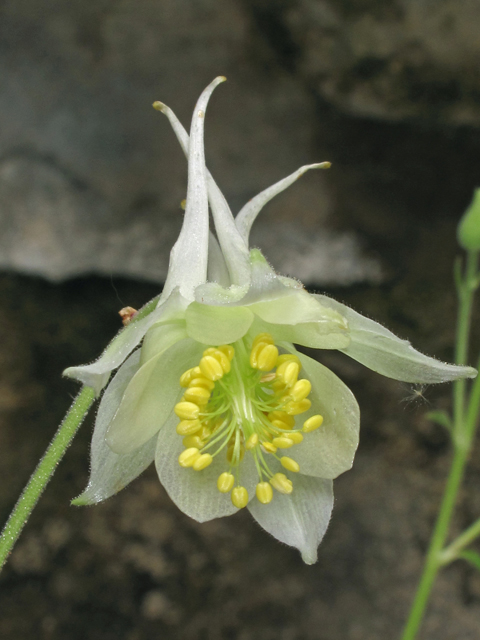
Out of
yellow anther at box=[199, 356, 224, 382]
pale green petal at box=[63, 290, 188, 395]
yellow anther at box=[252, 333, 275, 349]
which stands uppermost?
pale green petal at box=[63, 290, 188, 395]

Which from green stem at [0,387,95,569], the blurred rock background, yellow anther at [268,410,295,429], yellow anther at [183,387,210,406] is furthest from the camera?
the blurred rock background

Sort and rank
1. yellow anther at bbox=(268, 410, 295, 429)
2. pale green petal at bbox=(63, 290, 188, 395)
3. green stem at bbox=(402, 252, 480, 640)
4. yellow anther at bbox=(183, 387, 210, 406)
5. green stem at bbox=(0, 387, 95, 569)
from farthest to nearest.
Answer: green stem at bbox=(402, 252, 480, 640) < yellow anther at bbox=(268, 410, 295, 429) < yellow anther at bbox=(183, 387, 210, 406) < green stem at bbox=(0, 387, 95, 569) < pale green petal at bbox=(63, 290, 188, 395)

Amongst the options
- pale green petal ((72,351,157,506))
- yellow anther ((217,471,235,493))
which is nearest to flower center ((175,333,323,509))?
yellow anther ((217,471,235,493))

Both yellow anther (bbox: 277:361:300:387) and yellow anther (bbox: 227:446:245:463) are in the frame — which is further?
yellow anther (bbox: 227:446:245:463)

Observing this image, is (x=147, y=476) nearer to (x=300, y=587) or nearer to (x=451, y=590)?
(x=300, y=587)

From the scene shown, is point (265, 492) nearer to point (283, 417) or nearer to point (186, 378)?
point (283, 417)

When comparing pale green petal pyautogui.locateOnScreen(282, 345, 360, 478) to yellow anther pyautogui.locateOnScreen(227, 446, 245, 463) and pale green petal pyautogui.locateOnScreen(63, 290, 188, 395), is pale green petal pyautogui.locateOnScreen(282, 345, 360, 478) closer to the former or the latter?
yellow anther pyautogui.locateOnScreen(227, 446, 245, 463)

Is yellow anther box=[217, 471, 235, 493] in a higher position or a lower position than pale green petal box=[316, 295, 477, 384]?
lower

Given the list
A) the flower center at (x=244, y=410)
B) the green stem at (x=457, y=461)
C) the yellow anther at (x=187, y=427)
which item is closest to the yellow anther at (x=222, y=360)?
the flower center at (x=244, y=410)

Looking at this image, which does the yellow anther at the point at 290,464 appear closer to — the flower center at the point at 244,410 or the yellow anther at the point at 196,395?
the flower center at the point at 244,410
